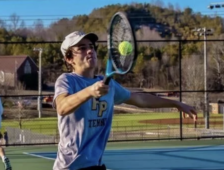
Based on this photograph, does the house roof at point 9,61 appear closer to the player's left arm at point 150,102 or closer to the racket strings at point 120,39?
the player's left arm at point 150,102

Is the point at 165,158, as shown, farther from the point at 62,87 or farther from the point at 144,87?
the point at 144,87

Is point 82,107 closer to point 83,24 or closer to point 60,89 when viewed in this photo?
point 60,89

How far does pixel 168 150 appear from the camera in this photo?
35.6ft

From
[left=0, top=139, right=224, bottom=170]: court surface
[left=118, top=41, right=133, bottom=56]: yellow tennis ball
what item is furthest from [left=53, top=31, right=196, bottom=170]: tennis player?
[left=0, top=139, right=224, bottom=170]: court surface

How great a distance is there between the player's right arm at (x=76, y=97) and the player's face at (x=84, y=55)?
0.82 feet

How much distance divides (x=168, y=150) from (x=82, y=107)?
7485 mm

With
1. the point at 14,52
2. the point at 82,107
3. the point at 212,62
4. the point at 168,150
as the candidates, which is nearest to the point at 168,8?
the point at 212,62

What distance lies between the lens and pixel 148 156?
9992 millimetres

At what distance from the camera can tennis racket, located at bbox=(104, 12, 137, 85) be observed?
118 inches

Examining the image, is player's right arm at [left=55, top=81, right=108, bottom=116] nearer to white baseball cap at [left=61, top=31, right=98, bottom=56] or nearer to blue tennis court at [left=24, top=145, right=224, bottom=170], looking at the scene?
white baseball cap at [left=61, top=31, right=98, bottom=56]

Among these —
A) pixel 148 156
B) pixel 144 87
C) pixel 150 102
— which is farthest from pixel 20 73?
pixel 150 102

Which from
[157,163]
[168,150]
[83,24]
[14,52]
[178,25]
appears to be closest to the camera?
[157,163]

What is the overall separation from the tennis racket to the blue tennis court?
5.60m

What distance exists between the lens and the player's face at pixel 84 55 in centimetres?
350
